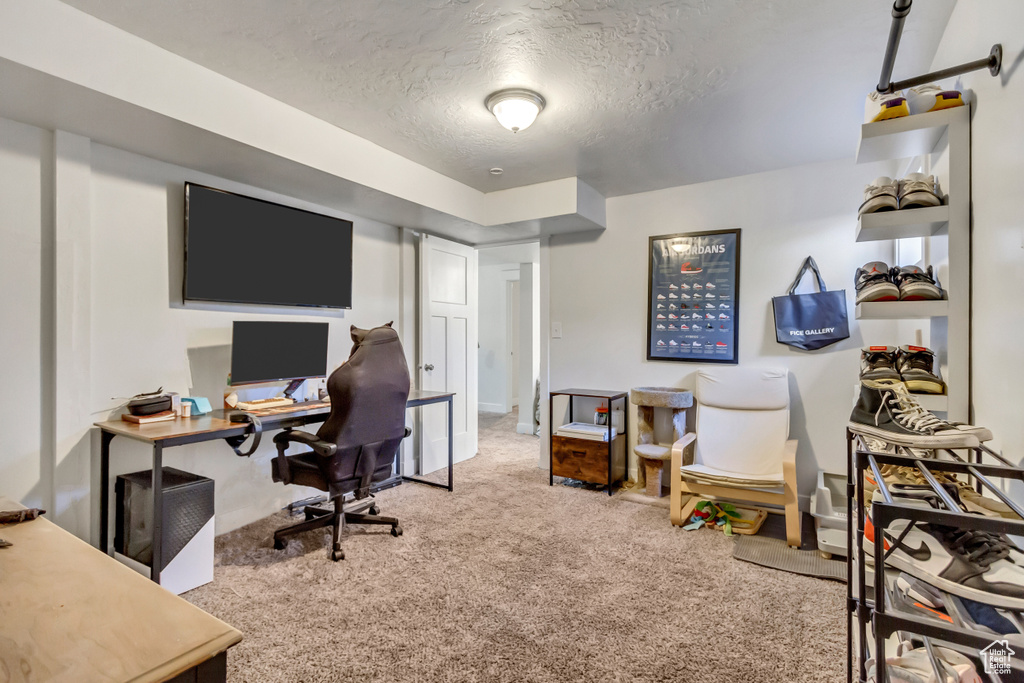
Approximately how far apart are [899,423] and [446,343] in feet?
11.7

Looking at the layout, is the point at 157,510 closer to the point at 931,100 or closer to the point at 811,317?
the point at 931,100

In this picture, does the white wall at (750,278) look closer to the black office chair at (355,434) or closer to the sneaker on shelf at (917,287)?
the sneaker on shelf at (917,287)

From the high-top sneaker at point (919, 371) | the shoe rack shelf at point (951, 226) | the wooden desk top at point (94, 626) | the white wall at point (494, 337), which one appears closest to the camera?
the wooden desk top at point (94, 626)

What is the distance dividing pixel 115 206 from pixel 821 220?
415 cm

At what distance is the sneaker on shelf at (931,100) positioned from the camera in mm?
1532

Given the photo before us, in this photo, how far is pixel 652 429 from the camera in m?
3.77

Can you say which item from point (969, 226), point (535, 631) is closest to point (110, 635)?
point (535, 631)

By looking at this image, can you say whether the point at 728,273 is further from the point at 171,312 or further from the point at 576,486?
the point at 171,312

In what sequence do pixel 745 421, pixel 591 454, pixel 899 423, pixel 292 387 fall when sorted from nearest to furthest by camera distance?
pixel 899 423, pixel 292 387, pixel 745 421, pixel 591 454

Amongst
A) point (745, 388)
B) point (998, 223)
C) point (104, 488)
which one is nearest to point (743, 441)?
point (745, 388)

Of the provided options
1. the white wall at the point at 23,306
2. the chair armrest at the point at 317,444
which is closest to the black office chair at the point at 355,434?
the chair armrest at the point at 317,444

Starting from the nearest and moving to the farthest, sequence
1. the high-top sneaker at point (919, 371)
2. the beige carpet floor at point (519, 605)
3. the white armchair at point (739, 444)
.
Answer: the high-top sneaker at point (919, 371) < the beige carpet floor at point (519, 605) < the white armchair at point (739, 444)

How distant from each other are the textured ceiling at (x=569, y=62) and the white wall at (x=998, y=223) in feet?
1.85

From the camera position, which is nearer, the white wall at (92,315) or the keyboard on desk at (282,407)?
the white wall at (92,315)
